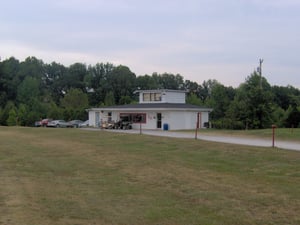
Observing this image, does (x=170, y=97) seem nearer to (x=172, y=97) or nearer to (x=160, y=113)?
(x=172, y=97)

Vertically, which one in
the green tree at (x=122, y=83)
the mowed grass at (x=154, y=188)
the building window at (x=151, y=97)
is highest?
the green tree at (x=122, y=83)

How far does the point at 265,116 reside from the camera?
151 feet

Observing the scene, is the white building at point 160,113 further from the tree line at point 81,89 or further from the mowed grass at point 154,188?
the mowed grass at point 154,188

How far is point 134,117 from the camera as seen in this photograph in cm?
5194

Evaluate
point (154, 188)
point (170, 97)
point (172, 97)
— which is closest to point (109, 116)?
point (170, 97)

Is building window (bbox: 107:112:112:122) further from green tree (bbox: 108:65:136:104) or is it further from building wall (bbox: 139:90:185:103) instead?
green tree (bbox: 108:65:136:104)

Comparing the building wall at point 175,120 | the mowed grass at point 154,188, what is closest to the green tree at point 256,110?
the building wall at point 175,120

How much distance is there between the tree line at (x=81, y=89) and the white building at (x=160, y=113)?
12233 millimetres

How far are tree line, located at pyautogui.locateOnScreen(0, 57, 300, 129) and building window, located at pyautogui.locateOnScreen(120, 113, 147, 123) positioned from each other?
14547 mm

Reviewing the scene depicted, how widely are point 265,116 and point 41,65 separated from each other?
325ft

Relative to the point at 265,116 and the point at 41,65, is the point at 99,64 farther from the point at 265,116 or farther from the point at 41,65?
the point at 265,116

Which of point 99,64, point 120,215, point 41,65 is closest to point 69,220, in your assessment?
point 120,215

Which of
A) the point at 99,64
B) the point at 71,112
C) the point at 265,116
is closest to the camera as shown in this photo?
the point at 265,116

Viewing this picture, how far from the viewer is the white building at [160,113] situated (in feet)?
160
